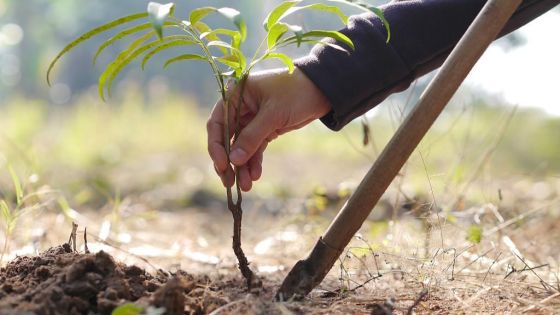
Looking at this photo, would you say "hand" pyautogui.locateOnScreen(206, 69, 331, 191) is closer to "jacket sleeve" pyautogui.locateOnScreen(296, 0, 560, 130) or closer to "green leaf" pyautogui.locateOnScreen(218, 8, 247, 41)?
"jacket sleeve" pyautogui.locateOnScreen(296, 0, 560, 130)

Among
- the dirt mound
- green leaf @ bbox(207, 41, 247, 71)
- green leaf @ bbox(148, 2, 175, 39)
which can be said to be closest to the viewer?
green leaf @ bbox(148, 2, 175, 39)

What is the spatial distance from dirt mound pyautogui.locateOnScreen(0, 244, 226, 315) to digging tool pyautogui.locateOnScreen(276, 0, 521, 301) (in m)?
0.25

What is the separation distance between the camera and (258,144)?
1.41 m

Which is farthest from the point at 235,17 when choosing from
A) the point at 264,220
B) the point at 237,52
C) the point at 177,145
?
the point at 177,145

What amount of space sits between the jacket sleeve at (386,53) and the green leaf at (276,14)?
0.77ft

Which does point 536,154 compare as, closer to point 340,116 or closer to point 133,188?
point 133,188

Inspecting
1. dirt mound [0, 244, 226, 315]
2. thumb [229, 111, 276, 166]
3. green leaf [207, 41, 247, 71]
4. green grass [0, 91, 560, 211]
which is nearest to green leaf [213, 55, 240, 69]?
green leaf [207, 41, 247, 71]

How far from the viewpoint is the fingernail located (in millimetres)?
1373

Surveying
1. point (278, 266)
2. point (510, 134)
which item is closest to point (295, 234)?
point (278, 266)

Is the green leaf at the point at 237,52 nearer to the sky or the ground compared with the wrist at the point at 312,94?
nearer to the sky

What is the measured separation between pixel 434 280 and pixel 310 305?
0.40 meters

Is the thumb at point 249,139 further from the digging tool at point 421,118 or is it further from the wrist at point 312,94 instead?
the digging tool at point 421,118

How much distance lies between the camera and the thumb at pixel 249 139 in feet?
4.53

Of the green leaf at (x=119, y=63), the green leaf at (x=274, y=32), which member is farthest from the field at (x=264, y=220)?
the green leaf at (x=274, y=32)
